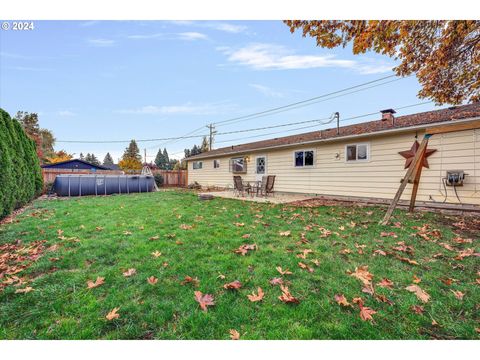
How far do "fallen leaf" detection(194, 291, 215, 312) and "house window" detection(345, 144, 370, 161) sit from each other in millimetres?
8512

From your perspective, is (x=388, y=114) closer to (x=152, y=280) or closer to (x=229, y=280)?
(x=229, y=280)

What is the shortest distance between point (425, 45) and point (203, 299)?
23.1ft

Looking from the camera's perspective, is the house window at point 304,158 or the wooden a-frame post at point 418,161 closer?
the wooden a-frame post at point 418,161

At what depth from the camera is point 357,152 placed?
8.86 metres

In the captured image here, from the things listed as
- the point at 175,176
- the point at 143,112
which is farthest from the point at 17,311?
the point at 143,112

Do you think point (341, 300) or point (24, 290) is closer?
point (341, 300)

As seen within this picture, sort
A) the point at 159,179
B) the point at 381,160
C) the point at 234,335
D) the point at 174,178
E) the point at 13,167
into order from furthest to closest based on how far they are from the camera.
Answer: the point at 174,178
the point at 159,179
the point at 381,160
the point at 13,167
the point at 234,335

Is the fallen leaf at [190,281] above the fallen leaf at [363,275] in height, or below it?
above

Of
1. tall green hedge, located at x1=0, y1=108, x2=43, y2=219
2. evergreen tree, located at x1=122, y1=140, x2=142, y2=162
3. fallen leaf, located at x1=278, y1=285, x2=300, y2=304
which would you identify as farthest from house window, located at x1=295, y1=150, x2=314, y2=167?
evergreen tree, located at x1=122, y1=140, x2=142, y2=162

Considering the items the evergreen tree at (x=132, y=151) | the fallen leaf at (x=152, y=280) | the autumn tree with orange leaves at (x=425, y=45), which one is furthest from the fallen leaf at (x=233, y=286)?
the evergreen tree at (x=132, y=151)

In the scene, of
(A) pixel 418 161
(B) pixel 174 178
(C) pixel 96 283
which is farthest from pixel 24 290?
(B) pixel 174 178

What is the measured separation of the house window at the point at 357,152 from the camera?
28.3 ft

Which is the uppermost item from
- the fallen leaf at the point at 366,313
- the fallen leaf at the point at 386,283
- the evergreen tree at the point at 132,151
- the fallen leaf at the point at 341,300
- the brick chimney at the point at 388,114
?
the evergreen tree at the point at 132,151

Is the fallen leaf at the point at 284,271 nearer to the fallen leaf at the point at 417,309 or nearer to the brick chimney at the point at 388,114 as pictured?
the fallen leaf at the point at 417,309
